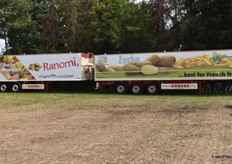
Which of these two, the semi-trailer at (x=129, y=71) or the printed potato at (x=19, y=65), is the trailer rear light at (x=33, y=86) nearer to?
the semi-trailer at (x=129, y=71)

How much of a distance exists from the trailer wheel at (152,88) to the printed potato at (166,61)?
1.67 m

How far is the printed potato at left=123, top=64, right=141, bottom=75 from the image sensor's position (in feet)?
99.5

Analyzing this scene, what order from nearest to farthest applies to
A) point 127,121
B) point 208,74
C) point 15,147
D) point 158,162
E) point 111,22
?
point 158,162 < point 15,147 < point 127,121 < point 208,74 < point 111,22

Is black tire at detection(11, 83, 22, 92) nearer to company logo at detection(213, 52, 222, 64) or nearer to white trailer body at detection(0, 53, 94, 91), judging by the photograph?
white trailer body at detection(0, 53, 94, 91)

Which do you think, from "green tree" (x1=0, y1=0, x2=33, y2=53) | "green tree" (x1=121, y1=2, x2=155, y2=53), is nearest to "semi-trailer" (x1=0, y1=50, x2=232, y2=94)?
"green tree" (x1=121, y1=2, x2=155, y2=53)

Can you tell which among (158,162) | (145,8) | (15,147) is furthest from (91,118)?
(145,8)

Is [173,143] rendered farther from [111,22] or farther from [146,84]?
[111,22]

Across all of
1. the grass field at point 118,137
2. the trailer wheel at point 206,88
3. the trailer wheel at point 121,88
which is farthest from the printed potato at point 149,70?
the grass field at point 118,137

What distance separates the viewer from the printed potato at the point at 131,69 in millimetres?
30322

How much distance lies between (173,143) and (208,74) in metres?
19.6

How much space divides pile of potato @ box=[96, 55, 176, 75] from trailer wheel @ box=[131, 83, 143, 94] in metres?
0.97

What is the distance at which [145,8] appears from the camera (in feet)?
140

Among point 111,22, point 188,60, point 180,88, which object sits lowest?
point 180,88

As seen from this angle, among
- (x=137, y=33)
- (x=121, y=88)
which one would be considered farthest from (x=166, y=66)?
(x=137, y=33)
